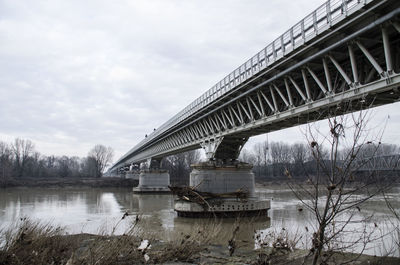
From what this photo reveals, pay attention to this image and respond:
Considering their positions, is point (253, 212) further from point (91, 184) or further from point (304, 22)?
point (91, 184)

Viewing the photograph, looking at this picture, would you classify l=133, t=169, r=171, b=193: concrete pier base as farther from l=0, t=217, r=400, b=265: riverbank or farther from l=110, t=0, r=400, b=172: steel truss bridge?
l=0, t=217, r=400, b=265: riverbank

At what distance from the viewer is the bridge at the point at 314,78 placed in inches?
491

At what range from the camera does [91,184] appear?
259ft

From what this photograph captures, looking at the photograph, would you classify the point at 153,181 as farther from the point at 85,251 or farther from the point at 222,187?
the point at 85,251

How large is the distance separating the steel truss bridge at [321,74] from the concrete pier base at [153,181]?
113 feet

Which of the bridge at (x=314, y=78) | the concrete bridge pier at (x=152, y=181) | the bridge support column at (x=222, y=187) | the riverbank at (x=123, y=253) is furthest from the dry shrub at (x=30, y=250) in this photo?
the concrete bridge pier at (x=152, y=181)

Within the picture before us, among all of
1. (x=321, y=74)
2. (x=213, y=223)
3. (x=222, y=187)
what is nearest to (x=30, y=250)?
(x=213, y=223)

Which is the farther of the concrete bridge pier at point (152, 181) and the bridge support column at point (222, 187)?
the concrete bridge pier at point (152, 181)

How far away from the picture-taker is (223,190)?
2717 cm

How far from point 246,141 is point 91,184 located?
6055 cm

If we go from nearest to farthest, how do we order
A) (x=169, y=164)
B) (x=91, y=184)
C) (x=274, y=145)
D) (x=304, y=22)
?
(x=304, y=22) < (x=91, y=184) < (x=169, y=164) < (x=274, y=145)

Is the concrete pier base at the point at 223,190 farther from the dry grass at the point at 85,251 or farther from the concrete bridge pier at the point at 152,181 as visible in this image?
the concrete bridge pier at the point at 152,181

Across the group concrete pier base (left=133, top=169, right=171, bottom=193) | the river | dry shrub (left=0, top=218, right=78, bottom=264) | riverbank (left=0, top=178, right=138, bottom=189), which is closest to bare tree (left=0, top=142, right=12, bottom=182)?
riverbank (left=0, top=178, right=138, bottom=189)

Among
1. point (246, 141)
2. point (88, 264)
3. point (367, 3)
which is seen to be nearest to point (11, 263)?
point (88, 264)
